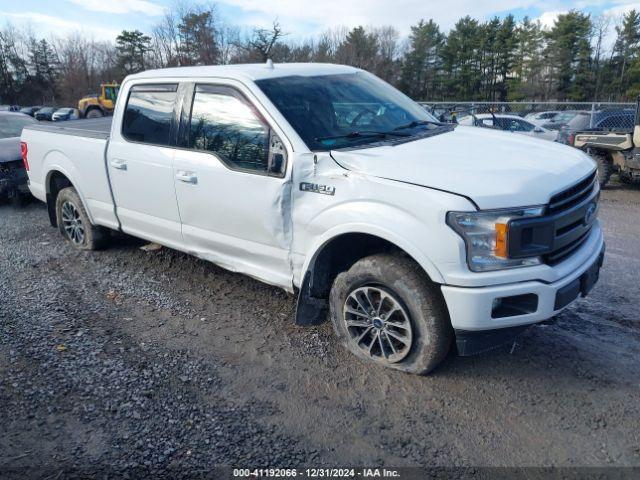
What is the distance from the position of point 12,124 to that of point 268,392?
871cm

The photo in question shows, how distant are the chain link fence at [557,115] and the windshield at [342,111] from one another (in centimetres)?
826

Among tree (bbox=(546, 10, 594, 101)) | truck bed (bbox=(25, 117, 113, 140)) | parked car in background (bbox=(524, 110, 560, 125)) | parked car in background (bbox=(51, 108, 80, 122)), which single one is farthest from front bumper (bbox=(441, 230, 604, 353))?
tree (bbox=(546, 10, 594, 101))

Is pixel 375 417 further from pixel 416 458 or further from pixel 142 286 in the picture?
pixel 142 286

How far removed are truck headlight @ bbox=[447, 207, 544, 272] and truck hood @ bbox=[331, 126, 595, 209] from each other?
0.05 m

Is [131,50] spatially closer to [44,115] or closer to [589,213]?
[44,115]

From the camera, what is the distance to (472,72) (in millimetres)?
59125

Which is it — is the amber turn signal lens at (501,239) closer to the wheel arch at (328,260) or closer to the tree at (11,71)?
the wheel arch at (328,260)

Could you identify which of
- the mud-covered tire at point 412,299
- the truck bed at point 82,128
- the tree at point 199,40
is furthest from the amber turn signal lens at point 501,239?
the tree at point 199,40

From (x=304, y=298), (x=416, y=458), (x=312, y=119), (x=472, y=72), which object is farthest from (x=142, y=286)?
(x=472, y=72)

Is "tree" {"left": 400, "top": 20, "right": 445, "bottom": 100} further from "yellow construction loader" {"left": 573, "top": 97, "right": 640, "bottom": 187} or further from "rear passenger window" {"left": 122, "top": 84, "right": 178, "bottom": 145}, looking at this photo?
"rear passenger window" {"left": 122, "top": 84, "right": 178, "bottom": 145}

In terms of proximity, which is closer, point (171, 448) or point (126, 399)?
point (171, 448)

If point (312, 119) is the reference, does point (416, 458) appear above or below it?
below

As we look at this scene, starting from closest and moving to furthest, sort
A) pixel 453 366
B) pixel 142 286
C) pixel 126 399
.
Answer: pixel 126 399 < pixel 453 366 < pixel 142 286

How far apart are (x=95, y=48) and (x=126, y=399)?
232 feet
